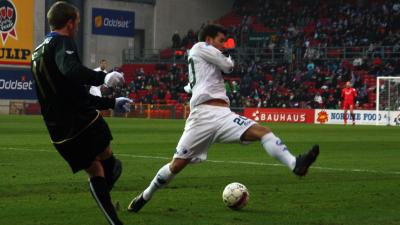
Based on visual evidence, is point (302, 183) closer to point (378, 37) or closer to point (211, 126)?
point (211, 126)

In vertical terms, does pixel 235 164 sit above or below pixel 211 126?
below

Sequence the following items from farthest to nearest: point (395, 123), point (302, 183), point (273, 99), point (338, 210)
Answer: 1. point (273, 99)
2. point (395, 123)
3. point (302, 183)
4. point (338, 210)

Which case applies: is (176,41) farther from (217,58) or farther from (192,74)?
(217,58)

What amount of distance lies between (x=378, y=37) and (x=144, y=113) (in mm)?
14259

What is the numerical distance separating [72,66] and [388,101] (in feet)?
123

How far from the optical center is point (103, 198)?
25.1ft

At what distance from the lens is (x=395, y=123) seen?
1651 inches

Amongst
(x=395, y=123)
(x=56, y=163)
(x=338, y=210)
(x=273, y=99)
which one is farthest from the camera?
(x=273, y=99)

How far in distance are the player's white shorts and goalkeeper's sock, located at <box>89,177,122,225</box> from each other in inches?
66.0

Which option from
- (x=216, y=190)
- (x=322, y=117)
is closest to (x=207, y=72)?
(x=216, y=190)

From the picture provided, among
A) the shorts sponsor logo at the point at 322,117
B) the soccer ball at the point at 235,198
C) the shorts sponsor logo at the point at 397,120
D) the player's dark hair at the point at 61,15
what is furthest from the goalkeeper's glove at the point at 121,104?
the shorts sponsor logo at the point at 322,117

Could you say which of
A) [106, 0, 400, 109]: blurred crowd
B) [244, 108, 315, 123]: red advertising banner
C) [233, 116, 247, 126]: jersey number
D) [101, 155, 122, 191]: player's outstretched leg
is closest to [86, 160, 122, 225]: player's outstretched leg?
[101, 155, 122, 191]: player's outstretched leg

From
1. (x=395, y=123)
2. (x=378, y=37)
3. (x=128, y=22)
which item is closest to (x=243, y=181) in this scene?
(x=395, y=123)

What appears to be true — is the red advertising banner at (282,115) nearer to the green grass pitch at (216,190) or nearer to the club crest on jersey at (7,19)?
the club crest on jersey at (7,19)
